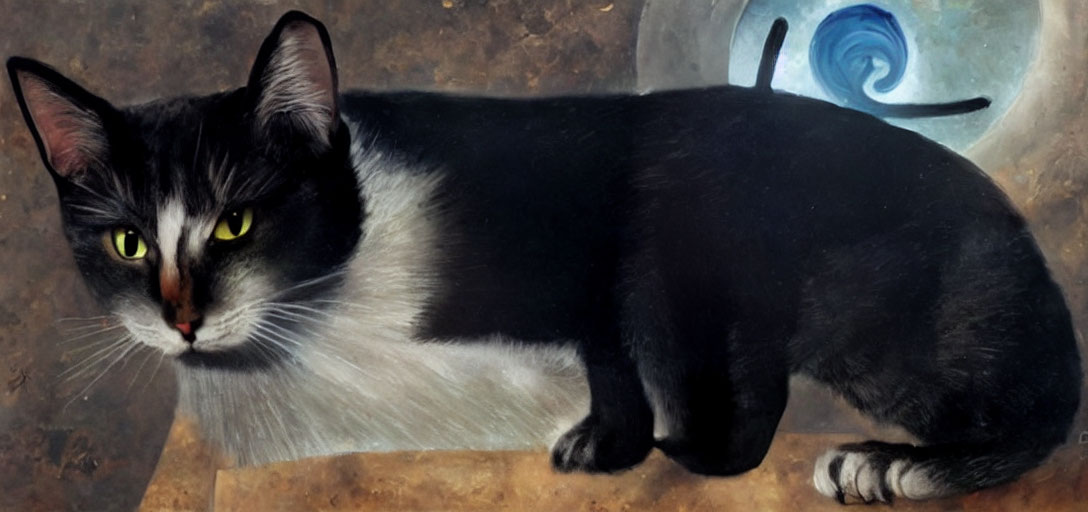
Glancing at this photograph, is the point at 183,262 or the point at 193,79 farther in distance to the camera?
the point at 193,79

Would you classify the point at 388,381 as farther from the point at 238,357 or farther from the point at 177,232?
the point at 177,232

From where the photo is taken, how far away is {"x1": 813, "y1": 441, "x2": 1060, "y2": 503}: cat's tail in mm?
1350

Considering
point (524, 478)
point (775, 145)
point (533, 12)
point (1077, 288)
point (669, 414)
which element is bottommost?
point (524, 478)

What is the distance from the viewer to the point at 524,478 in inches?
55.6

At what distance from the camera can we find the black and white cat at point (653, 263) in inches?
52.4

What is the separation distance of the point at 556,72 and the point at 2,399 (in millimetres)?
977

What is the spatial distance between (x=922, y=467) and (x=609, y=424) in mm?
437

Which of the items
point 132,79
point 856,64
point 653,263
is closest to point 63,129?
point 132,79

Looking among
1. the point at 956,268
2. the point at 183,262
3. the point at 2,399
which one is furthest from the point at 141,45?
the point at 956,268

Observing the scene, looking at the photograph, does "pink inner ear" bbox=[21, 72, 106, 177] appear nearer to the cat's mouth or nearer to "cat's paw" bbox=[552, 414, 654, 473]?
the cat's mouth

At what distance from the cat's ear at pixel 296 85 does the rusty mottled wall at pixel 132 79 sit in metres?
0.05

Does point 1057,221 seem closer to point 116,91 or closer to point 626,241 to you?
point 626,241

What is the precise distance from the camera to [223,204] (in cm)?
129

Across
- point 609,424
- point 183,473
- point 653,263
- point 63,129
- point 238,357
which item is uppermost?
point 63,129
